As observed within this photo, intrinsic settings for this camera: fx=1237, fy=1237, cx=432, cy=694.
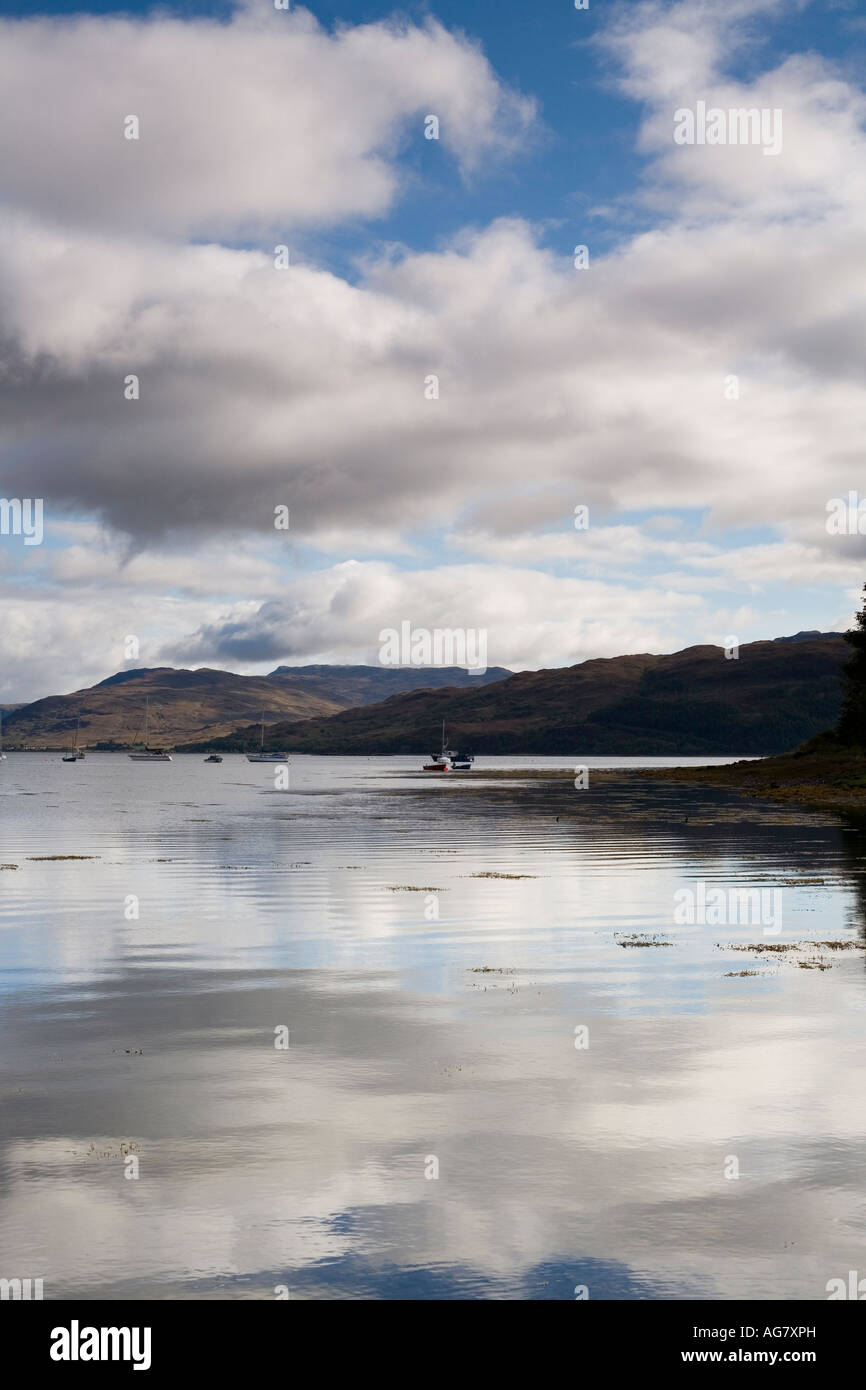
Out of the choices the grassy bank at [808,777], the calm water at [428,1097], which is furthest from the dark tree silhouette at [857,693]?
the calm water at [428,1097]

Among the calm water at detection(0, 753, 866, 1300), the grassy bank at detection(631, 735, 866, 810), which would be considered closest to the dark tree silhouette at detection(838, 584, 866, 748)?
the grassy bank at detection(631, 735, 866, 810)

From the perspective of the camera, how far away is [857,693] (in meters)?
146

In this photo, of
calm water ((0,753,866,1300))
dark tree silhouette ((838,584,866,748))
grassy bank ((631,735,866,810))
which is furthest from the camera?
dark tree silhouette ((838,584,866,748))

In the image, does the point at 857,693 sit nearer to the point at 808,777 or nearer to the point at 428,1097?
the point at 808,777

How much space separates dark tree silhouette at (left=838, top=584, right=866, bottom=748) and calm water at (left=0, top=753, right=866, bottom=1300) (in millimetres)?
107239

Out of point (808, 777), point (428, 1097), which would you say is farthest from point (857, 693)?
point (428, 1097)

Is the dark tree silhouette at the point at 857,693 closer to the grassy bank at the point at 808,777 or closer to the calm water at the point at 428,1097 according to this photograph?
the grassy bank at the point at 808,777

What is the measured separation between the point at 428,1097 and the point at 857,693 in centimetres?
13764

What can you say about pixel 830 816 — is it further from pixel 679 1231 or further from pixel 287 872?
pixel 679 1231

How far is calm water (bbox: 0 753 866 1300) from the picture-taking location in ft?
38.8

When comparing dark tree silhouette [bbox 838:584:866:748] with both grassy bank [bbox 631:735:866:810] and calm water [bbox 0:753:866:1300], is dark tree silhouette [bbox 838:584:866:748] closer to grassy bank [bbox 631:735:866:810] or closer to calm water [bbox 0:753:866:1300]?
grassy bank [bbox 631:735:866:810]

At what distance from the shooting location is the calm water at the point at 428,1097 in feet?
38.8
